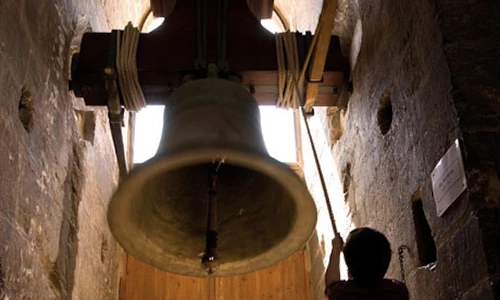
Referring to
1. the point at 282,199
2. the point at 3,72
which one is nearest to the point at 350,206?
the point at 282,199

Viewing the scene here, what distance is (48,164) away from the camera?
273 cm

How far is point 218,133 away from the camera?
5.35 feet

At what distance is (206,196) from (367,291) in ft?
2.10

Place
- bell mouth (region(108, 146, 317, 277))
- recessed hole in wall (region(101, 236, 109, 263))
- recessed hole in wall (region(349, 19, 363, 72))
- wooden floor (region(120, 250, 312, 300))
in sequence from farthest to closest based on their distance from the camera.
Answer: wooden floor (region(120, 250, 312, 300)) → recessed hole in wall (region(101, 236, 109, 263)) → recessed hole in wall (region(349, 19, 363, 72)) → bell mouth (region(108, 146, 317, 277))

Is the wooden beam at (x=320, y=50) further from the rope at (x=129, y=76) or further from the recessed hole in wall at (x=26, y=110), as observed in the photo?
the recessed hole in wall at (x=26, y=110)

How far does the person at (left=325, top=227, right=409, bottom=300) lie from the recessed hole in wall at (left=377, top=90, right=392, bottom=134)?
920 mm

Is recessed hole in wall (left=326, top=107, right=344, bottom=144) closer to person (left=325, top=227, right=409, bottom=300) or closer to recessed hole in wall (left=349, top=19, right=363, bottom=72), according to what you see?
recessed hole in wall (left=349, top=19, right=363, bottom=72)

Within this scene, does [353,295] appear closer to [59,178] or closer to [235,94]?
[235,94]

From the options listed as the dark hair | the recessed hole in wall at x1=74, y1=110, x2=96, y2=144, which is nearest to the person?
the dark hair

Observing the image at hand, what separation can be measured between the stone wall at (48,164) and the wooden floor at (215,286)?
59cm

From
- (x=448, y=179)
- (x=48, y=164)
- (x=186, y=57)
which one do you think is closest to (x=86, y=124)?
(x=48, y=164)

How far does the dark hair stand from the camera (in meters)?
1.61

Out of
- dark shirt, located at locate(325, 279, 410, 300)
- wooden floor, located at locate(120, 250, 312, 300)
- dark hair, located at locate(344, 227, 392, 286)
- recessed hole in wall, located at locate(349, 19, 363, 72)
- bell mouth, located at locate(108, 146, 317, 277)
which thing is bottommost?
dark shirt, located at locate(325, 279, 410, 300)

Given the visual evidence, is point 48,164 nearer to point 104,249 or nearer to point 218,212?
point 218,212
